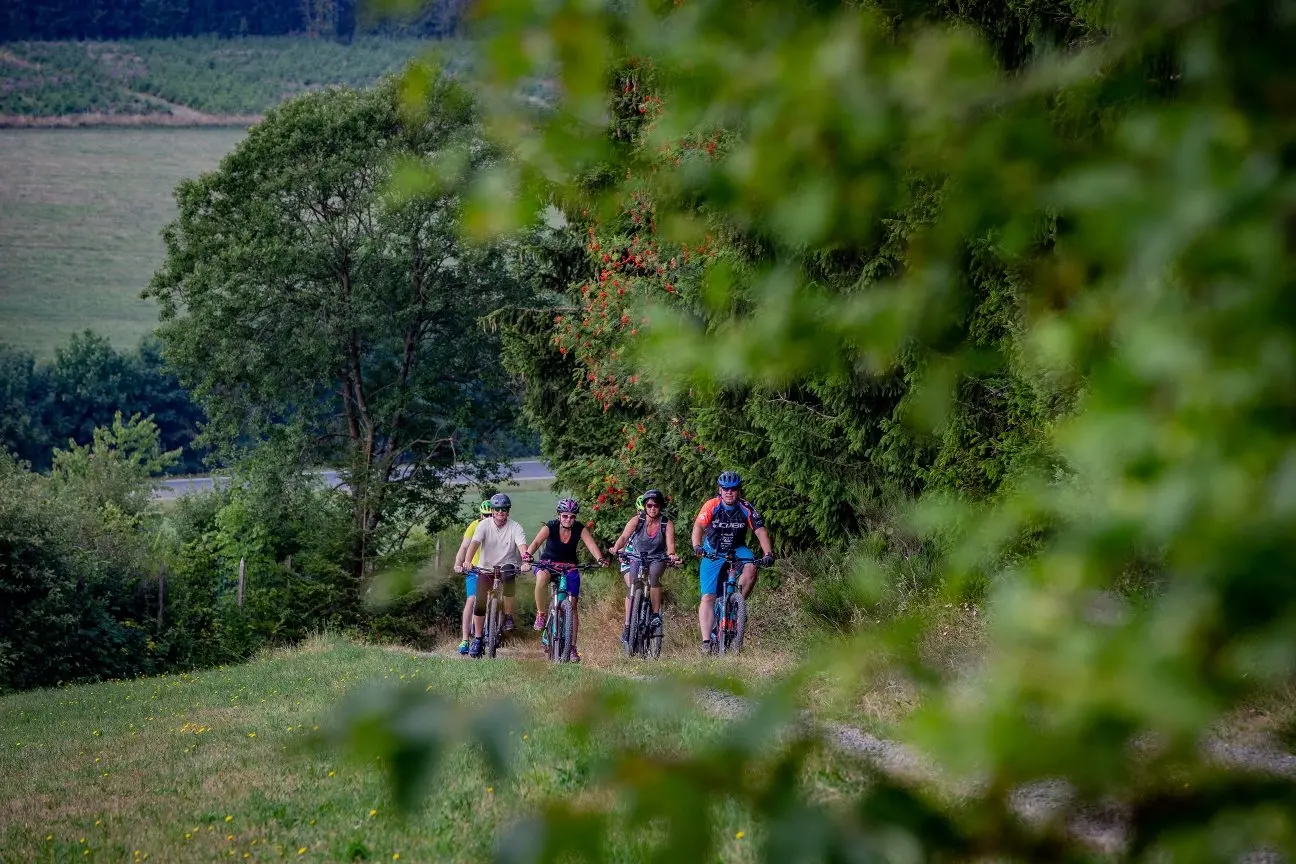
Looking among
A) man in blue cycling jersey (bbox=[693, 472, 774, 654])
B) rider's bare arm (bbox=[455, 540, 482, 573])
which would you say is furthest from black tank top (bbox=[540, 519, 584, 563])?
man in blue cycling jersey (bbox=[693, 472, 774, 654])

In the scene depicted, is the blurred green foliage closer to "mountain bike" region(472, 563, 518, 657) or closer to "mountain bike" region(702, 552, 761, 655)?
"mountain bike" region(702, 552, 761, 655)

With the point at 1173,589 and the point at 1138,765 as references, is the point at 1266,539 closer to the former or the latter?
the point at 1173,589

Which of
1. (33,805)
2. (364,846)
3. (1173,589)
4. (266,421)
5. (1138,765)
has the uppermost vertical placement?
(1173,589)

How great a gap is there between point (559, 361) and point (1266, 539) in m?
24.7

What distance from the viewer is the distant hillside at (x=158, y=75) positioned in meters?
144

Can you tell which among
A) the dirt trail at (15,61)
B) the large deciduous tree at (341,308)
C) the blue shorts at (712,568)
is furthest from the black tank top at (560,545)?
the dirt trail at (15,61)

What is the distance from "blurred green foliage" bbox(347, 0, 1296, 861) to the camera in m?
1.47

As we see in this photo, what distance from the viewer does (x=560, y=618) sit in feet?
54.5

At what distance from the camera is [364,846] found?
7.57 m

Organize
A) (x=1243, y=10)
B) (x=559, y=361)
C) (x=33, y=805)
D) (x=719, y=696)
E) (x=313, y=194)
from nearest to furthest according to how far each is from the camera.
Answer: (x=1243, y=10) → (x=33, y=805) → (x=719, y=696) → (x=559, y=361) → (x=313, y=194)

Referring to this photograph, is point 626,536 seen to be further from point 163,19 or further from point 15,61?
point 163,19

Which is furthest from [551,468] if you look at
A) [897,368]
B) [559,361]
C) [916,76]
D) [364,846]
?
[916,76]

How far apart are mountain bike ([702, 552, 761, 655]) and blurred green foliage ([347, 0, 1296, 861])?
1242 cm

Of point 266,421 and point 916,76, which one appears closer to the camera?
point 916,76
